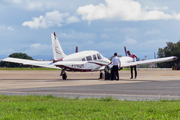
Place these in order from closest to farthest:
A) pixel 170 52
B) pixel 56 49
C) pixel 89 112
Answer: pixel 89 112 < pixel 56 49 < pixel 170 52

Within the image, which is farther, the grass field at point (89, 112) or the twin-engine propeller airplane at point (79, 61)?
the twin-engine propeller airplane at point (79, 61)

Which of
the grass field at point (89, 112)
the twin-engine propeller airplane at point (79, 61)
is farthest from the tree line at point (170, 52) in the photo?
the grass field at point (89, 112)

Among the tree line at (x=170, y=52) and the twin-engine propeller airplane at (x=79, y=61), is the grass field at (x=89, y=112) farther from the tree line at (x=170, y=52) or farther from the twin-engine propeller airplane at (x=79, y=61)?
the tree line at (x=170, y=52)

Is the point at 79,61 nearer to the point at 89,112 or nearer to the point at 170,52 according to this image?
the point at 89,112

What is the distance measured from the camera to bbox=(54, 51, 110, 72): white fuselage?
83.4 ft

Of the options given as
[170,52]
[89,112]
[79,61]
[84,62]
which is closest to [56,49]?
[79,61]

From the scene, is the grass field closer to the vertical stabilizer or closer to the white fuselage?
the white fuselage

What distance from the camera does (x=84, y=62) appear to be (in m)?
25.9

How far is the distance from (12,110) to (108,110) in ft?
7.84

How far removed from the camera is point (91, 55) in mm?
26812

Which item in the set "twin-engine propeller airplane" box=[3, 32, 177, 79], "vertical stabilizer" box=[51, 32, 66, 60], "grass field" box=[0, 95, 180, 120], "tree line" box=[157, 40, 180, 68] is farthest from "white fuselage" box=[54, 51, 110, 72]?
"tree line" box=[157, 40, 180, 68]

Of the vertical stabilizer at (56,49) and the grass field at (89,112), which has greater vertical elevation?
the vertical stabilizer at (56,49)

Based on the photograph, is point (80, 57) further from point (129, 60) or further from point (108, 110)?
point (108, 110)

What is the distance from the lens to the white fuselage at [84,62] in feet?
83.4
